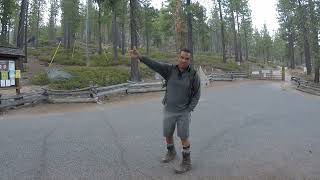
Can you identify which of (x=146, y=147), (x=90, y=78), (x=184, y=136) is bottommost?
(x=146, y=147)

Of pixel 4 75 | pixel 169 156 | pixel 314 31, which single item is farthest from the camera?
pixel 314 31

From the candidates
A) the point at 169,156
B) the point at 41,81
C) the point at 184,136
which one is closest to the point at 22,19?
the point at 41,81

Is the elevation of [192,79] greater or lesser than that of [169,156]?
greater

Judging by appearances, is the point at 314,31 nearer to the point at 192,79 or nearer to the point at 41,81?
the point at 41,81

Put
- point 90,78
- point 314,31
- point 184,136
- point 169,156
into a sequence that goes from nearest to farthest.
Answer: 1. point 184,136
2. point 169,156
3. point 90,78
4. point 314,31

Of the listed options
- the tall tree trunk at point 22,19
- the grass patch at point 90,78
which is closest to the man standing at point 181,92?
the grass patch at point 90,78

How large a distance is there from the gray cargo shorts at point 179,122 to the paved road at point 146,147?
628mm

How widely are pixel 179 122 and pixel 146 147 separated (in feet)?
6.81

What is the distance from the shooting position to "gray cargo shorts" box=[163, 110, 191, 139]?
6379mm

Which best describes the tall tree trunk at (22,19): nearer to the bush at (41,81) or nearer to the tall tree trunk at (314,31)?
the bush at (41,81)

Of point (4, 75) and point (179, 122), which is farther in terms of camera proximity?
point (4, 75)

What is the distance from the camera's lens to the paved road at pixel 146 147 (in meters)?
6.33

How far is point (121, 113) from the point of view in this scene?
15094 mm

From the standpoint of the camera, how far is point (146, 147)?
8266 mm
